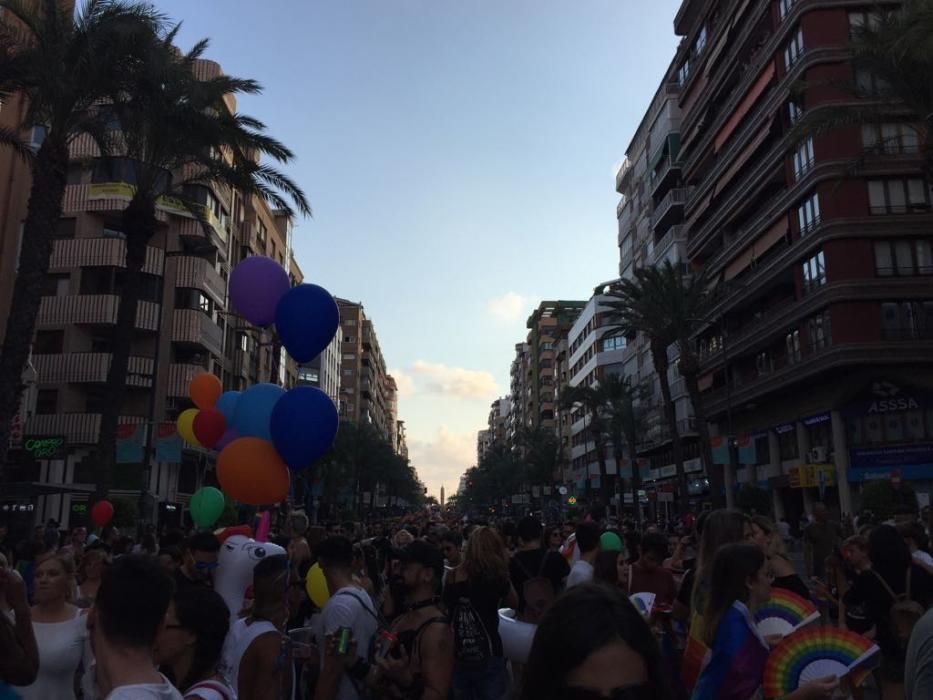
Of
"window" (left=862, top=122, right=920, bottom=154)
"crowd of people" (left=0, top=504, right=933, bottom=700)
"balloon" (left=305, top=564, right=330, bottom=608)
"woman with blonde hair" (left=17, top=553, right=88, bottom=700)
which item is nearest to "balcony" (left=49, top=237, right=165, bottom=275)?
"window" (left=862, top=122, right=920, bottom=154)

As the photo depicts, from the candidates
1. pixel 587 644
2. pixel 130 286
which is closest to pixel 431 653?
pixel 587 644

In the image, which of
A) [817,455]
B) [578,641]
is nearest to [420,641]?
[578,641]

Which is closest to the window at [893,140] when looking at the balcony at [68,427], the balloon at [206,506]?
the balloon at [206,506]

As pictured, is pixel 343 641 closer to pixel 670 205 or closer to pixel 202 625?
pixel 202 625

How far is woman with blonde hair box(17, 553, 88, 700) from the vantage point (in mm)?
4340

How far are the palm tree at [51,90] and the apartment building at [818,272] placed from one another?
75.3 ft

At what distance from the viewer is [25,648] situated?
4.00m

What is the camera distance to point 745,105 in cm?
4541

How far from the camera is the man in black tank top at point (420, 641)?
3.84m

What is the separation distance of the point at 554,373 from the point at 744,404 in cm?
7356

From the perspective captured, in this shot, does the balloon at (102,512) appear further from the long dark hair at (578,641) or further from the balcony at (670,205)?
the balcony at (670,205)

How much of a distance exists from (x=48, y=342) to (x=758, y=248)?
3673 cm

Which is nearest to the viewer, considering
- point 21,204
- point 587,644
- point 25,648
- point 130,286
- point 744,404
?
point 587,644

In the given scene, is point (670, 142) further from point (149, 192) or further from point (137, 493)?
point (149, 192)
